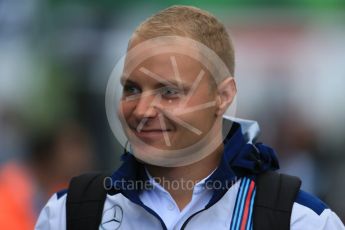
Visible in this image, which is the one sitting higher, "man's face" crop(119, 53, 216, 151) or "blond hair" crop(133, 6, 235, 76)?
"blond hair" crop(133, 6, 235, 76)

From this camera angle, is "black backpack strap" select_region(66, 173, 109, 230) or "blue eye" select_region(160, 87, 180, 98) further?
"black backpack strap" select_region(66, 173, 109, 230)

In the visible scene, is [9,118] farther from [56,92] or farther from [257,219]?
[257,219]

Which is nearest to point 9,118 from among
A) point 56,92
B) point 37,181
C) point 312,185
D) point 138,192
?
point 56,92

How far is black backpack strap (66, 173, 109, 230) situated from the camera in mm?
2930

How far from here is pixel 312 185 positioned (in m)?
7.50

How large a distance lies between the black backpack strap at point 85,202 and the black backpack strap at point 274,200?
0.59m

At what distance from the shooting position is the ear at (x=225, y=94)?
2.95m

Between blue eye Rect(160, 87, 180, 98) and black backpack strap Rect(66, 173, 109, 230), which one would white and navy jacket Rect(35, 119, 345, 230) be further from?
blue eye Rect(160, 87, 180, 98)

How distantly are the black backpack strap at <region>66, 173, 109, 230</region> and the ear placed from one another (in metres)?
0.53

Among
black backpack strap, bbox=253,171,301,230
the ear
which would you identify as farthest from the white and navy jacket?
the ear

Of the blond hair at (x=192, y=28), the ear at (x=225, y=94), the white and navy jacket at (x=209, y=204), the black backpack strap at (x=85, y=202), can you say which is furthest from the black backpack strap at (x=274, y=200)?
the black backpack strap at (x=85, y=202)

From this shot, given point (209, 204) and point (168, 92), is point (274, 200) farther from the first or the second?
point (168, 92)

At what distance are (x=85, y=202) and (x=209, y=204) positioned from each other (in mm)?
475

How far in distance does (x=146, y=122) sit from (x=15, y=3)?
586 cm
